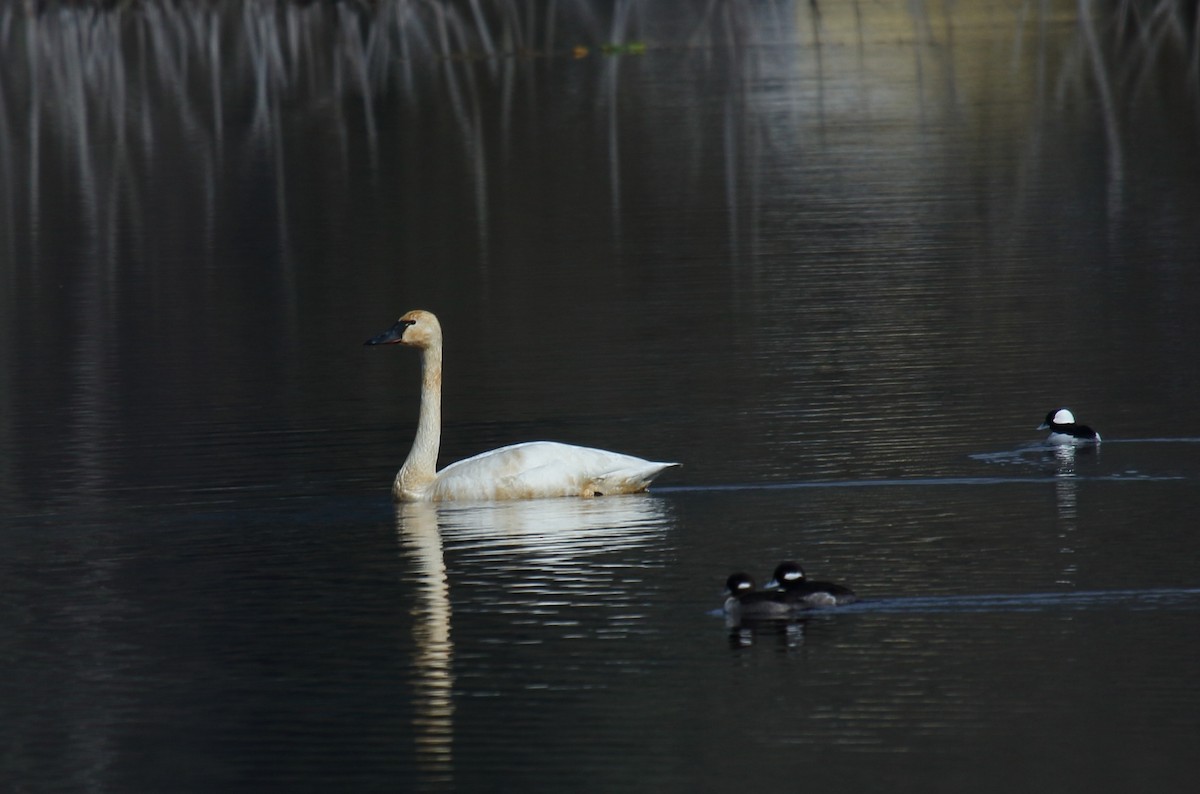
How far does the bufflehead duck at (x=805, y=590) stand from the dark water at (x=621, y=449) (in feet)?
0.37

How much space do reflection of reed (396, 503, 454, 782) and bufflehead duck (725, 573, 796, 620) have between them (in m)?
1.45

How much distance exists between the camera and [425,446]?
16.1 m

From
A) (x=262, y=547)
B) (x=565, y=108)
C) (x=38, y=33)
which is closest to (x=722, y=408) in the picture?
(x=262, y=547)

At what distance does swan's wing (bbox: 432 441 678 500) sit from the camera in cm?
1527

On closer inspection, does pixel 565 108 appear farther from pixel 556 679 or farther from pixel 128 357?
pixel 556 679

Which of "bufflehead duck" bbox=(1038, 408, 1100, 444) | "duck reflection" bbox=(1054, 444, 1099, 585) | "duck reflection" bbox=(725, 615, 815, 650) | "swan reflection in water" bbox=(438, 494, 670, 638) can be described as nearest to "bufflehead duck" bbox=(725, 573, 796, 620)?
"duck reflection" bbox=(725, 615, 815, 650)

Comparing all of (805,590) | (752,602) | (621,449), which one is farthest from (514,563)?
(621,449)

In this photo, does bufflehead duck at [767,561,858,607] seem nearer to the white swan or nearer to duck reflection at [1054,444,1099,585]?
duck reflection at [1054,444,1099,585]

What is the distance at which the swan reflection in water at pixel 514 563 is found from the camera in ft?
36.8

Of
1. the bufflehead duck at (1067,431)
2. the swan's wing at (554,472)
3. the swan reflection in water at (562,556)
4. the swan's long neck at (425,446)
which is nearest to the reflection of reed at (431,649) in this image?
the swan reflection in water at (562,556)

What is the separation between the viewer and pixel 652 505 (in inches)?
598

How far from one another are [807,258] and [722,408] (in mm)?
9388

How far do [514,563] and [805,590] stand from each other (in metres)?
2.35

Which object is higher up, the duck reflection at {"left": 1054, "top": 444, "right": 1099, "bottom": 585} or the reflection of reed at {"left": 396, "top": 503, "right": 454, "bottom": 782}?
the duck reflection at {"left": 1054, "top": 444, "right": 1099, "bottom": 585}
